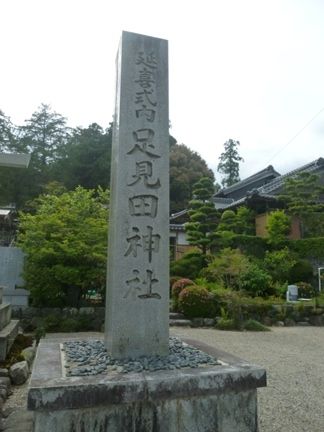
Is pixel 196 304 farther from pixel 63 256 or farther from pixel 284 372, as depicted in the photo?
pixel 284 372

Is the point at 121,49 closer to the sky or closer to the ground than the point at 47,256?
closer to the sky

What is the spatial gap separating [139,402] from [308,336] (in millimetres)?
8029

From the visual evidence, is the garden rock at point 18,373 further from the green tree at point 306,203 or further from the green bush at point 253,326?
the green tree at point 306,203

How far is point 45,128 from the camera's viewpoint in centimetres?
3131

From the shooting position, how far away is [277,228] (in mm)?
16609

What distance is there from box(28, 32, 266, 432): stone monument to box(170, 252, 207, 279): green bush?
35.7 feet

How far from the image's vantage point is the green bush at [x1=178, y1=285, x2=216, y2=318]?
10344 mm

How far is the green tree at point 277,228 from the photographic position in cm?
1655

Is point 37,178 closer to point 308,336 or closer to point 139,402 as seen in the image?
point 308,336

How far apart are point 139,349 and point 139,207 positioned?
1.22m

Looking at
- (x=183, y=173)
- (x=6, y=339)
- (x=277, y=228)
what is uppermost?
(x=183, y=173)

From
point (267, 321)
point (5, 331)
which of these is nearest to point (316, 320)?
point (267, 321)

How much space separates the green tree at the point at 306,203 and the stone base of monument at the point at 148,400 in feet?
53.9

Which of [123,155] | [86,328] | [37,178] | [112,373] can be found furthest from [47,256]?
[37,178]
